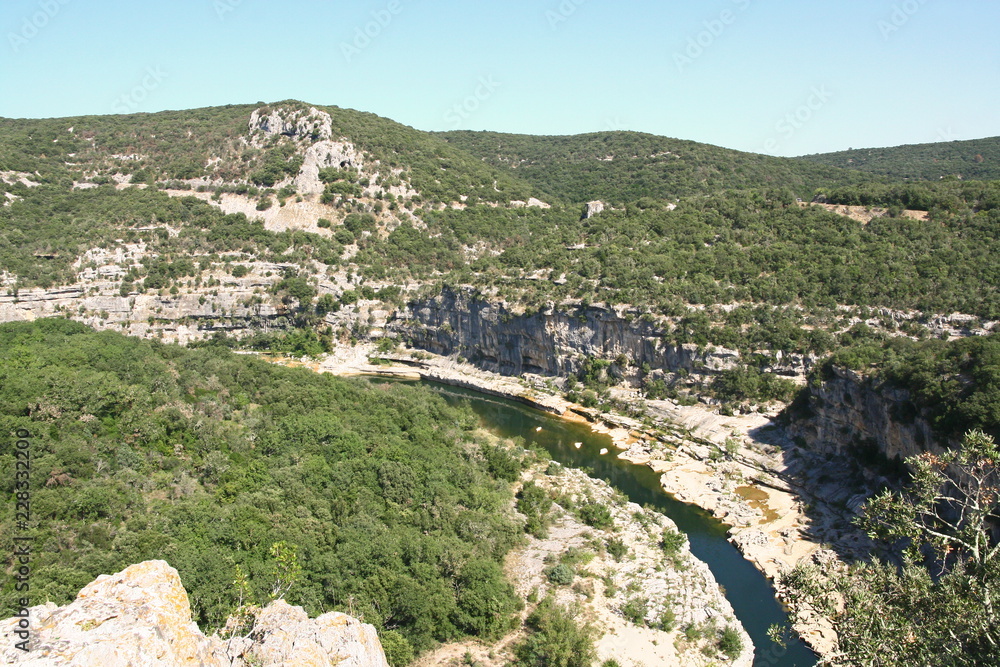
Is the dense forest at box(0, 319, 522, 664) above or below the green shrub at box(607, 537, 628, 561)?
above

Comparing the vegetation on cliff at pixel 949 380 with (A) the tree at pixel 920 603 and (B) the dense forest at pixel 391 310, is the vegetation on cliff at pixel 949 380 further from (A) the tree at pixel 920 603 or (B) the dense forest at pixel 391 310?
(A) the tree at pixel 920 603

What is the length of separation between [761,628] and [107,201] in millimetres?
76029

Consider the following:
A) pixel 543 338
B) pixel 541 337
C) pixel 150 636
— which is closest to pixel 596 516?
pixel 150 636

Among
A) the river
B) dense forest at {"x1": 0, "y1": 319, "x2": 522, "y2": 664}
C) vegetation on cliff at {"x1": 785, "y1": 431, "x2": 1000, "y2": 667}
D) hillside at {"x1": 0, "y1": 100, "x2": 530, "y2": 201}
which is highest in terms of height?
hillside at {"x1": 0, "y1": 100, "x2": 530, "y2": 201}

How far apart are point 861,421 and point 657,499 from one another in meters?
11.1

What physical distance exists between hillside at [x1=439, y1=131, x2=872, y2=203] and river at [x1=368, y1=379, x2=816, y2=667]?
4268 cm

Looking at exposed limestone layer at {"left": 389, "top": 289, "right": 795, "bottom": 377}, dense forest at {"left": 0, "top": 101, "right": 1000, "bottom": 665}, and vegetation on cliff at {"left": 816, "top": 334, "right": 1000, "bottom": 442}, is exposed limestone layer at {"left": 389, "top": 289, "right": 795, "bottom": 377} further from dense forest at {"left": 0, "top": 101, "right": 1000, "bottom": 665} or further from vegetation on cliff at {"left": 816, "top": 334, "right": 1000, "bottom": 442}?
vegetation on cliff at {"left": 816, "top": 334, "right": 1000, "bottom": 442}

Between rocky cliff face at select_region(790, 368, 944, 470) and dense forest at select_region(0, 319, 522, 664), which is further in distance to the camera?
rocky cliff face at select_region(790, 368, 944, 470)

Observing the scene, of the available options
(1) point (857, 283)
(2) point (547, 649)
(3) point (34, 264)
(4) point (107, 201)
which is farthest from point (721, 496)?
(4) point (107, 201)

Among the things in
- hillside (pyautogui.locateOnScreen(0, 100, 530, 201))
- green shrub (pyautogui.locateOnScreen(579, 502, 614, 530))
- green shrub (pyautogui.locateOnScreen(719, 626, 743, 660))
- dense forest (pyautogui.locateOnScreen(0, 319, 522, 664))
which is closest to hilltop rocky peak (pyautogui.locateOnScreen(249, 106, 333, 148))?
hillside (pyautogui.locateOnScreen(0, 100, 530, 201))

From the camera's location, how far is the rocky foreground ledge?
9.80 meters

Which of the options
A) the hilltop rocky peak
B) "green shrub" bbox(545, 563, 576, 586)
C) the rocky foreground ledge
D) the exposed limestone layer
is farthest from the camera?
the hilltop rocky peak

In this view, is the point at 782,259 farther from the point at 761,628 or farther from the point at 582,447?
the point at 761,628

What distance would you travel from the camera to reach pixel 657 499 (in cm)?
3500
